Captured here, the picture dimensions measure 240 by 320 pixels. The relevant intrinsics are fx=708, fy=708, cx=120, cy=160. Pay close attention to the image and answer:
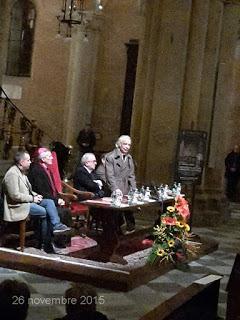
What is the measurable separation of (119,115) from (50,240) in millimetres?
11115

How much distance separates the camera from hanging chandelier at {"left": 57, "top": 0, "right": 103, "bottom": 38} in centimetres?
1627

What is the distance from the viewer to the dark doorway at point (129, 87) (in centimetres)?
1952

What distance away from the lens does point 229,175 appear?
695 inches

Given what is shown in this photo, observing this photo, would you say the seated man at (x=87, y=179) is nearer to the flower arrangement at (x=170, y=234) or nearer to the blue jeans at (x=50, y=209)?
the blue jeans at (x=50, y=209)

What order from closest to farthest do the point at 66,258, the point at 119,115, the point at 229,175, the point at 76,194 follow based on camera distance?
the point at 66,258, the point at 76,194, the point at 229,175, the point at 119,115

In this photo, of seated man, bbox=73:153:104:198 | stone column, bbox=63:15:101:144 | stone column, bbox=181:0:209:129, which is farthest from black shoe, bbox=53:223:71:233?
stone column, bbox=63:15:101:144

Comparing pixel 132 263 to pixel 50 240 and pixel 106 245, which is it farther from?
pixel 50 240

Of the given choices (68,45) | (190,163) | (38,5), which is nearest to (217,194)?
(190,163)

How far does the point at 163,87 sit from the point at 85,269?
5.94 metres

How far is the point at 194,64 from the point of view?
1305cm

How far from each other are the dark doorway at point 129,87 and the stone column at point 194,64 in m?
6.46

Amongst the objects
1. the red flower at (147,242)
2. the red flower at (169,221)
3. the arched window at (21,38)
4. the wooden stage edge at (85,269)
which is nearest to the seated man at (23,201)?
the wooden stage edge at (85,269)

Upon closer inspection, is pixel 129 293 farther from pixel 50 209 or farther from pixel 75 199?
pixel 75 199

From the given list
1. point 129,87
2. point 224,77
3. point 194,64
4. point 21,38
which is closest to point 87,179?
point 194,64
